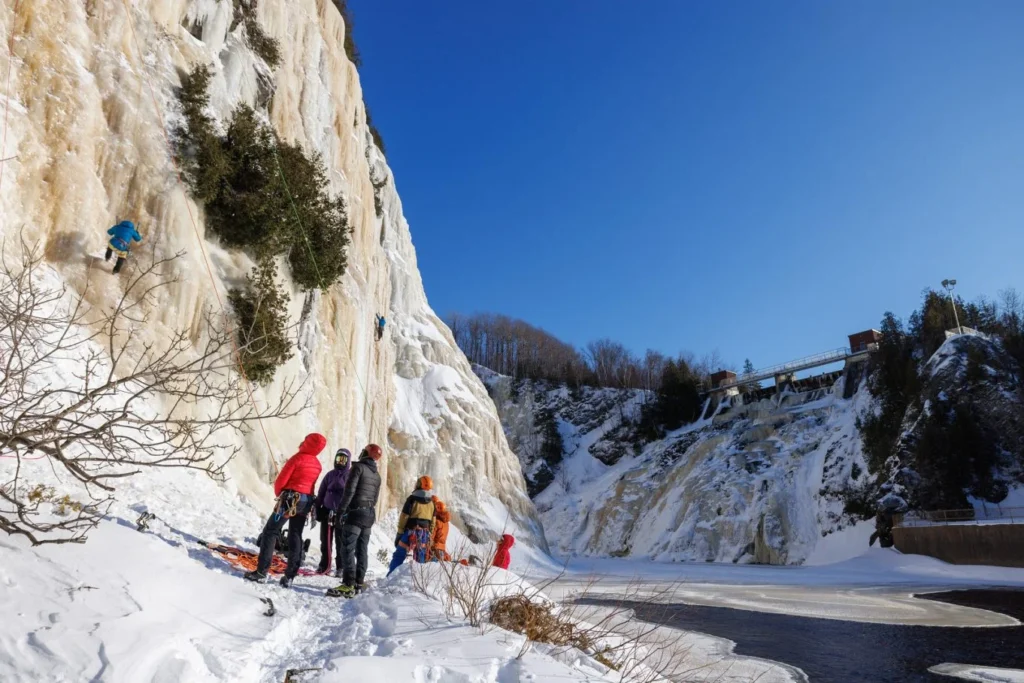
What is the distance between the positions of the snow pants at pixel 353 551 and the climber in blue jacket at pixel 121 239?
23.9 feet

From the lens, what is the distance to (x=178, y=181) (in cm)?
1317

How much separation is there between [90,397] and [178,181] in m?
11.2

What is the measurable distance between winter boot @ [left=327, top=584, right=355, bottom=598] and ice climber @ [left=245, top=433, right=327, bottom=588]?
0.47 meters

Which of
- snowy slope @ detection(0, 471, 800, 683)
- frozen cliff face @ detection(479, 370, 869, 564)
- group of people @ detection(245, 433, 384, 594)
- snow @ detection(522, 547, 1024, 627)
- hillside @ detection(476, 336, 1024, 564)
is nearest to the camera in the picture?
snowy slope @ detection(0, 471, 800, 683)

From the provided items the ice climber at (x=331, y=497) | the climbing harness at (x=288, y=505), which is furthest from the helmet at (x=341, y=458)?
the climbing harness at (x=288, y=505)

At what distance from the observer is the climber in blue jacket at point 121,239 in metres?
10.8

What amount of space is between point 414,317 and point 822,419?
94.0 ft

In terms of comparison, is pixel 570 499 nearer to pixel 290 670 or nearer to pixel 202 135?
pixel 202 135

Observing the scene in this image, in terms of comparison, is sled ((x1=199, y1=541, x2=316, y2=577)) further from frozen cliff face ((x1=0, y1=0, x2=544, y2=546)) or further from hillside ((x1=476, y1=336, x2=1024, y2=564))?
hillside ((x1=476, y1=336, x2=1024, y2=564))

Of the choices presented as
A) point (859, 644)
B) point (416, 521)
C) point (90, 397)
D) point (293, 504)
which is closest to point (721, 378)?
point (859, 644)

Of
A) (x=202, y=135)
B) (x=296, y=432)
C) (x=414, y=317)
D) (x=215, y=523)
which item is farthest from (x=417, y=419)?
(x=215, y=523)

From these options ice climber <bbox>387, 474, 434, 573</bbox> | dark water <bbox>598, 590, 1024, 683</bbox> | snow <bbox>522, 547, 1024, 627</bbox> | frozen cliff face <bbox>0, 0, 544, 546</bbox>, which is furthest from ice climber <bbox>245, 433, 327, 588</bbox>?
dark water <bbox>598, 590, 1024, 683</bbox>

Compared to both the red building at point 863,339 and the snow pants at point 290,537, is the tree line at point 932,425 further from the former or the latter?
the snow pants at point 290,537

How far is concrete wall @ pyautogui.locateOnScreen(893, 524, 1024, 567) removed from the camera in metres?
22.2
